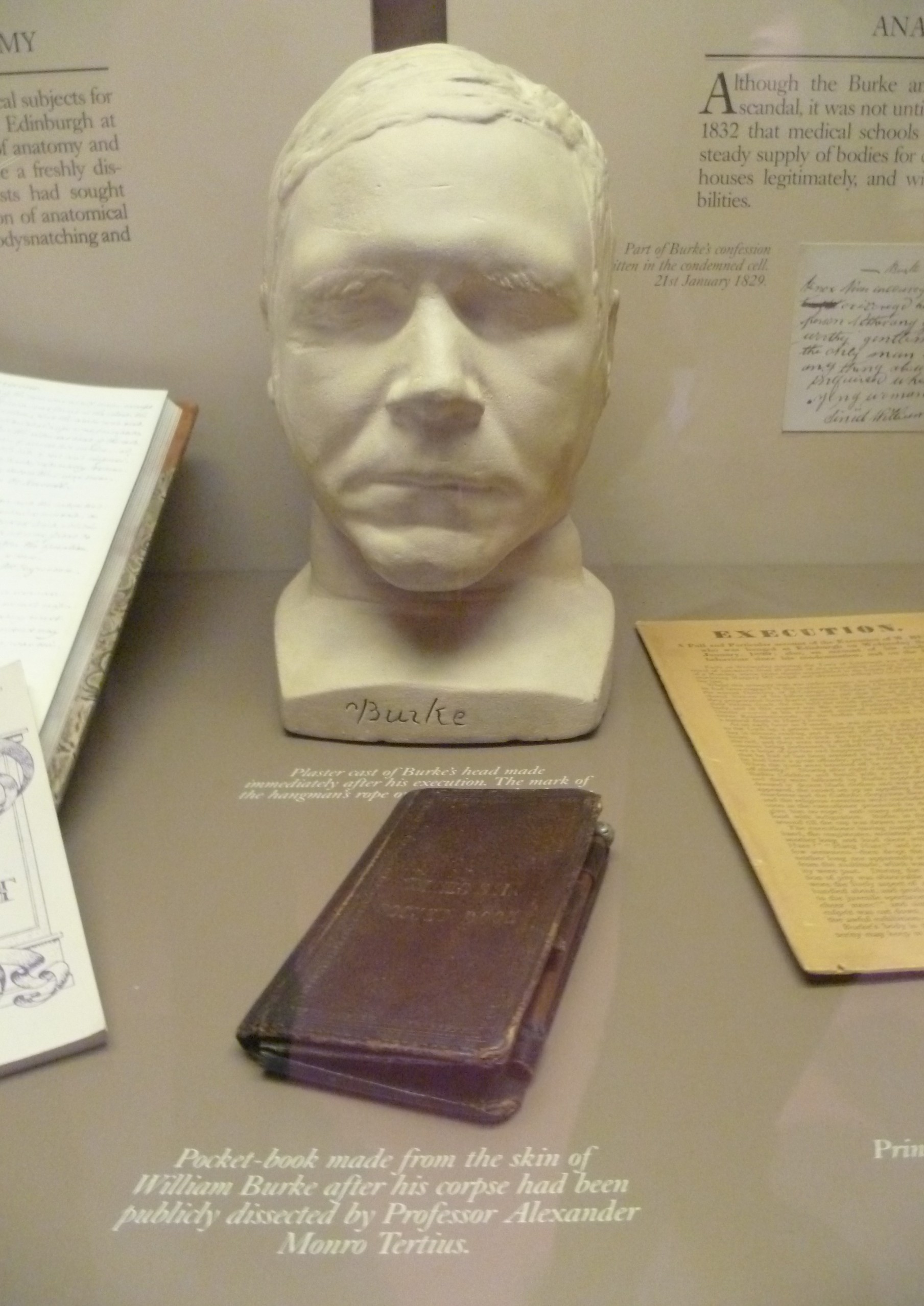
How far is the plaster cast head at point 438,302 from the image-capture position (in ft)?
3.48

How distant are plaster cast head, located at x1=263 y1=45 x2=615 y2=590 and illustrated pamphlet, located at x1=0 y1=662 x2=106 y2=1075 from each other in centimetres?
39

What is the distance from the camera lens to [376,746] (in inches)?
51.3

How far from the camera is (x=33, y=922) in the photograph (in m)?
0.96

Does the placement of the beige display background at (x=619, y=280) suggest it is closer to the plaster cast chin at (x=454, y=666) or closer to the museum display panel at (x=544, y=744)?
the museum display panel at (x=544, y=744)

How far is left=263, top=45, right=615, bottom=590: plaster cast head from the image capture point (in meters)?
1.06

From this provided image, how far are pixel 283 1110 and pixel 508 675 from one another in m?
0.58

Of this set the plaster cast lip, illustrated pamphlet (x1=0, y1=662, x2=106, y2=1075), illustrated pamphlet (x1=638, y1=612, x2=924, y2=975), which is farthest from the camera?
the plaster cast lip

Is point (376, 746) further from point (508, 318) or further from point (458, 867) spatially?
point (508, 318)

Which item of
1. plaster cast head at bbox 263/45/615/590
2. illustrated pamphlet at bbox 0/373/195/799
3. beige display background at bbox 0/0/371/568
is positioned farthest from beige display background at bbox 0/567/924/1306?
beige display background at bbox 0/0/371/568

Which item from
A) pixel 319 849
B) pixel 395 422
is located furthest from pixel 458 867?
pixel 395 422

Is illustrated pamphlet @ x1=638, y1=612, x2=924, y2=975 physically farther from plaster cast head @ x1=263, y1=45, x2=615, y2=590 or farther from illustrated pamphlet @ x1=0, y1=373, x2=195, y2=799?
illustrated pamphlet @ x1=0, y1=373, x2=195, y2=799
